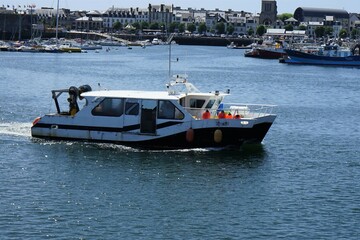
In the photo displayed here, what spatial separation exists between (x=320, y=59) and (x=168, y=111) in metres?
116

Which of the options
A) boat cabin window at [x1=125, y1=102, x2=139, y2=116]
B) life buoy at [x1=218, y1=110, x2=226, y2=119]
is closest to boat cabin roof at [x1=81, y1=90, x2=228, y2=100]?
boat cabin window at [x1=125, y1=102, x2=139, y2=116]

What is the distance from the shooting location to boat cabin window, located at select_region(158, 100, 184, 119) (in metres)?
42.9

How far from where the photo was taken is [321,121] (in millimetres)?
60250

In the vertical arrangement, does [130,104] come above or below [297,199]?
above

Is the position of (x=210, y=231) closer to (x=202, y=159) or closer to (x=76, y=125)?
(x=202, y=159)

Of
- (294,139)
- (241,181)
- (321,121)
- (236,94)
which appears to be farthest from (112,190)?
(236,94)

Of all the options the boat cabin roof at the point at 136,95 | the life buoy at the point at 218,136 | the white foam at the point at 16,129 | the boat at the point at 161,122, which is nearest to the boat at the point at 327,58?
the white foam at the point at 16,129

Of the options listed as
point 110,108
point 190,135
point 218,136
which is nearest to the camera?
point 190,135

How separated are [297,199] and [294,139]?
52.3 feet

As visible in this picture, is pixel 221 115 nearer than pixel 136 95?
Yes

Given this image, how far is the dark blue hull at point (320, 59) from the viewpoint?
15425cm

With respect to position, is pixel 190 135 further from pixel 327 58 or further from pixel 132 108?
pixel 327 58

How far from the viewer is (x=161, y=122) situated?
43.1 meters

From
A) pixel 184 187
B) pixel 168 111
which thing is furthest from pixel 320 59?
pixel 184 187
